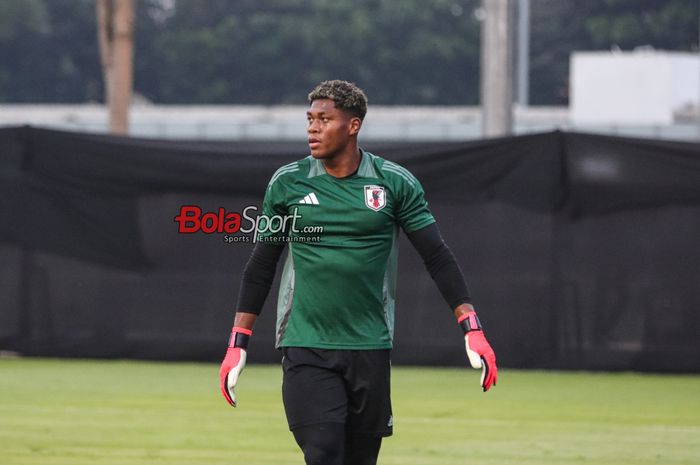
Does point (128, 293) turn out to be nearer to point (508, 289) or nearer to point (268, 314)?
point (268, 314)

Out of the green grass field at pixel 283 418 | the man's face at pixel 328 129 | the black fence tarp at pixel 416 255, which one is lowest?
the green grass field at pixel 283 418

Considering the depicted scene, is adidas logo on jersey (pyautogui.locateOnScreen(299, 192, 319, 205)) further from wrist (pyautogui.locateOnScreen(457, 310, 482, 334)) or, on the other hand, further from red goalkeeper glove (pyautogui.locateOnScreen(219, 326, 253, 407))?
wrist (pyautogui.locateOnScreen(457, 310, 482, 334))

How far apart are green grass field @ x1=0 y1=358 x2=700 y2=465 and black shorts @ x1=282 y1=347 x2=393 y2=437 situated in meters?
2.88

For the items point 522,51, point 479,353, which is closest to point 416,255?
point 479,353

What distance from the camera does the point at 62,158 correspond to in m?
14.9

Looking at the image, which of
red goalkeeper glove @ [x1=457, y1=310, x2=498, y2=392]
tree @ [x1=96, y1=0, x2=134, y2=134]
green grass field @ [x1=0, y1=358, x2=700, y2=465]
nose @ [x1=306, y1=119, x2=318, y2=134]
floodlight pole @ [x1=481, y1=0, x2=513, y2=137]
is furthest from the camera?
tree @ [x1=96, y1=0, x2=134, y2=134]

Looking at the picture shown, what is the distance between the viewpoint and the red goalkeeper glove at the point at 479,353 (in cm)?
626

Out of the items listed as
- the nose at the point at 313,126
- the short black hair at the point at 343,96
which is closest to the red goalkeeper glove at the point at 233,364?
the nose at the point at 313,126

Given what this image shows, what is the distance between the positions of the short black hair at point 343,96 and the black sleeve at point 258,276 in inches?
26.0

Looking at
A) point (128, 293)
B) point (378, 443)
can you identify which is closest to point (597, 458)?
point (378, 443)

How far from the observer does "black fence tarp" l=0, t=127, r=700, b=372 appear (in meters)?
13.9

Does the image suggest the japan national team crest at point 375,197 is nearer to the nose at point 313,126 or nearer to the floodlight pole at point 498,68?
the nose at point 313,126

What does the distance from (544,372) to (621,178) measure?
193 centimetres

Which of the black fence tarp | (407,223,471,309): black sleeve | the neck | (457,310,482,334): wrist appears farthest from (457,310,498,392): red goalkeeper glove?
the black fence tarp
